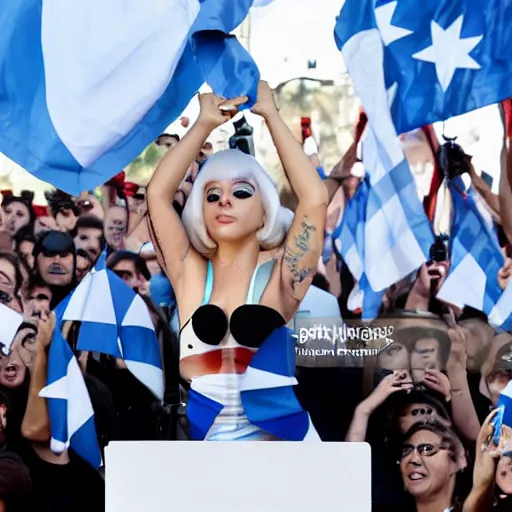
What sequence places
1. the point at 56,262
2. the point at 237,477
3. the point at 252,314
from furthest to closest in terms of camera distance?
the point at 56,262 → the point at 252,314 → the point at 237,477

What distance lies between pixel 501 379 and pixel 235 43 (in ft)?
4.64

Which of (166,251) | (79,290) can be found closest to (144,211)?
(166,251)

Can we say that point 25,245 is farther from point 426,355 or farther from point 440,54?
point 440,54

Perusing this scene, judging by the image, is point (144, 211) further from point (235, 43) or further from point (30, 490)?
point (30, 490)

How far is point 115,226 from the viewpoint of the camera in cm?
300

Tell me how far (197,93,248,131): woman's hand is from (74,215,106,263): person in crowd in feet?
1.62

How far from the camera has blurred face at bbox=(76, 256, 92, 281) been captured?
9.87ft

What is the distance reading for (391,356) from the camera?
2955 millimetres

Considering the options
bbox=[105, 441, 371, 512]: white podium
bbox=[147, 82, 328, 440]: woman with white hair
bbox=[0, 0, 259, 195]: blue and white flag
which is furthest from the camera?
bbox=[0, 0, 259, 195]: blue and white flag

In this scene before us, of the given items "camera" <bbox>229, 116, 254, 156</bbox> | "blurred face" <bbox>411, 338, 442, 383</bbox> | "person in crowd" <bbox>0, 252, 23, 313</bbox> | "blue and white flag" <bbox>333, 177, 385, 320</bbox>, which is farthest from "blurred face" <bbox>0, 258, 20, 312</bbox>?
"blurred face" <bbox>411, 338, 442, 383</bbox>

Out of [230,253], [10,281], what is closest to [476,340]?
[230,253]

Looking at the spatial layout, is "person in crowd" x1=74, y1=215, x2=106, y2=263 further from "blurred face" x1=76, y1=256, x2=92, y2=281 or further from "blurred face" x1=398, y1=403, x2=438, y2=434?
"blurred face" x1=398, y1=403, x2=438, y2=434

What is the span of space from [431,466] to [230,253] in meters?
0.98

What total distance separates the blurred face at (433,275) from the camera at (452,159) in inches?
11.5
